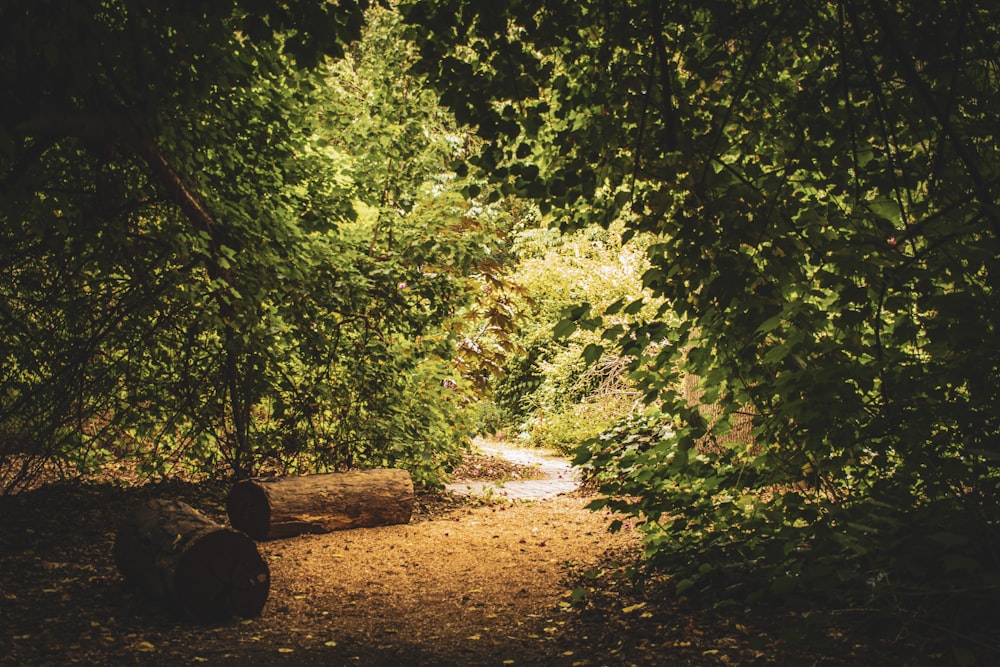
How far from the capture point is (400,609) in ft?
14.4

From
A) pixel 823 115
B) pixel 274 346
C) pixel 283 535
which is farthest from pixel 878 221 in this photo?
pixel 283 535

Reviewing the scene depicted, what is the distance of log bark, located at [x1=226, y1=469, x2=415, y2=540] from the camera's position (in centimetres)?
584

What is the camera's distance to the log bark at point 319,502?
5.84 m

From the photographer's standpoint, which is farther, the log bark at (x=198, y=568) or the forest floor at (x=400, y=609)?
the log bark at (x=198, y=568)

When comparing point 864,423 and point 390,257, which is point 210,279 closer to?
point 390,257

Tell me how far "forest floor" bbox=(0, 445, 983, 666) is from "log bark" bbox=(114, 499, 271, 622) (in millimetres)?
124

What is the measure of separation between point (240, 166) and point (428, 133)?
231cm

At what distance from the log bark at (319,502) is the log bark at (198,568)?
1566mm

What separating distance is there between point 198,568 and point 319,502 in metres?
2.26

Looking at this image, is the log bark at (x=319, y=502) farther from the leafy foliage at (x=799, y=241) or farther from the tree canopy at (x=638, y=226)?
the leafy foliage at (x=799, y=241)

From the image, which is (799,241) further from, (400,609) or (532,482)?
(532,482)

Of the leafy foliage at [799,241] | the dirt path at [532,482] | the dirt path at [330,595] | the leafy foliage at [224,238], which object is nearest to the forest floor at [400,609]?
the dirt path at [330,595]

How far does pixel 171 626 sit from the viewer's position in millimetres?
3871

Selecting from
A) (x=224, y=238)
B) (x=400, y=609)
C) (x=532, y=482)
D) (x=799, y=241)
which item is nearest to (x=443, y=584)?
(x=400, y=609)
